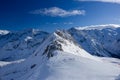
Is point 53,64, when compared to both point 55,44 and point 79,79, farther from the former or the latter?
point 55,44

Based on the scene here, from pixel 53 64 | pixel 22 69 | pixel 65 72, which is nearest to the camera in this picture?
pixel 65 72

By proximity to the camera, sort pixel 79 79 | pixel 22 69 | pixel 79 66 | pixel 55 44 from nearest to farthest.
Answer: pixel 79 79 < pixel 79 66 < pixel 55 44 < pixel 22 69

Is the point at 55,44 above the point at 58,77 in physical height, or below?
above

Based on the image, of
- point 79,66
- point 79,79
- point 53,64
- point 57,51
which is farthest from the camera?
point 57,51

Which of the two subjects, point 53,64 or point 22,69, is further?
point 22,69

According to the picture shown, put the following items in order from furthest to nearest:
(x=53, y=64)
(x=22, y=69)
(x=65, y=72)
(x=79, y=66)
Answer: (x=22, y=69), (x=53, y=64), (x=79, y=66), (x=65, y=72)

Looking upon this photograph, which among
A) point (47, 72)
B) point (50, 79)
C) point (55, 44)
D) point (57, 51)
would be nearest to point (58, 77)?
point (50, 79)

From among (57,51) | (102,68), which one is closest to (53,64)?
(102,68)

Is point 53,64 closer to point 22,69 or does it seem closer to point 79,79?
point 79,79

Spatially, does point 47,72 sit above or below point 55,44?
below
